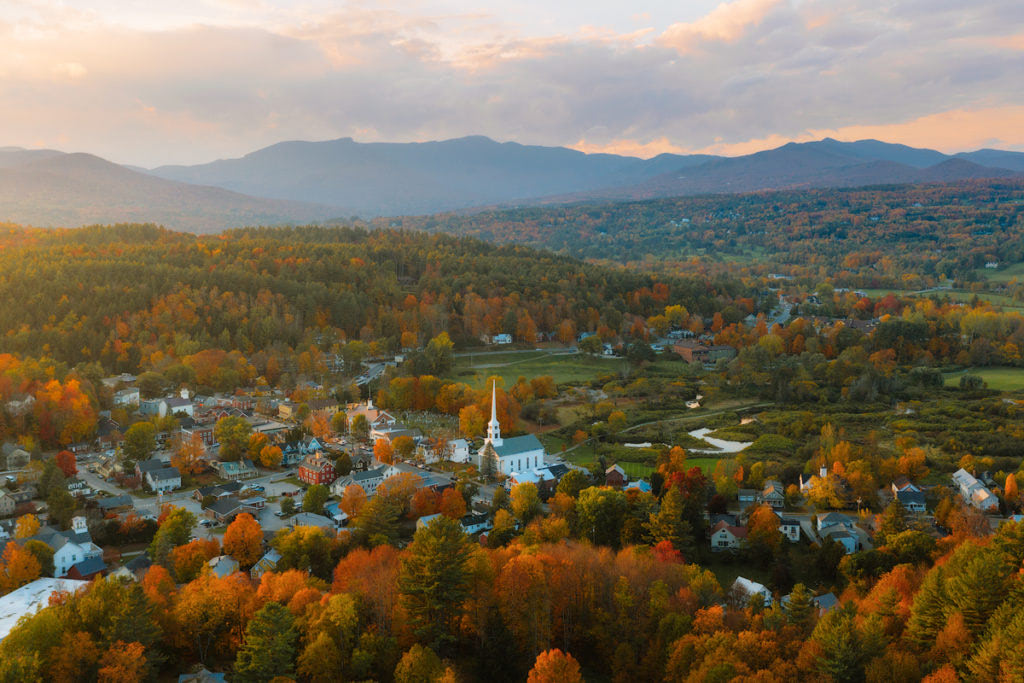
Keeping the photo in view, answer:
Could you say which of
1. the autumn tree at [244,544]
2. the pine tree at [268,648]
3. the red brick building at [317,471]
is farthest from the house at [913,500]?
the autumn tree at [244,544]

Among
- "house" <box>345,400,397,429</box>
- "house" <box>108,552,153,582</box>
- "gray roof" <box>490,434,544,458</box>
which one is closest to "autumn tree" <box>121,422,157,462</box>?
"house" <box>345,400,397,429</box>

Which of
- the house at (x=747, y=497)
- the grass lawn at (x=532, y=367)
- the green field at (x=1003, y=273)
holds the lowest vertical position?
the grass lawn at (x=532, y=367)

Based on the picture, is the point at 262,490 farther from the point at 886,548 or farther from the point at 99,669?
the point at 886,548

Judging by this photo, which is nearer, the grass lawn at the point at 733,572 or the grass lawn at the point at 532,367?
the grass lawn at the point at 733,572

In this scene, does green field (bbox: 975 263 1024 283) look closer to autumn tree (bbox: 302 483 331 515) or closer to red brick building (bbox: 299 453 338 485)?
red brick building (bbox: 299 453 338 485)

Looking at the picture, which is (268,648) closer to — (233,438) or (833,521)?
(833,521)

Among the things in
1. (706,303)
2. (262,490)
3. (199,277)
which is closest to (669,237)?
(706,303)

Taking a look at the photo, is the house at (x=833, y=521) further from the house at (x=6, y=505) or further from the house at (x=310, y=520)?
the house at (x=6, y=505)

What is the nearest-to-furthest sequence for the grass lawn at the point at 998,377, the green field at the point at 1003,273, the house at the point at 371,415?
the house at the point at 371,415, the grass lawn at the point at 998,377, the green field at the point at 1003,273
